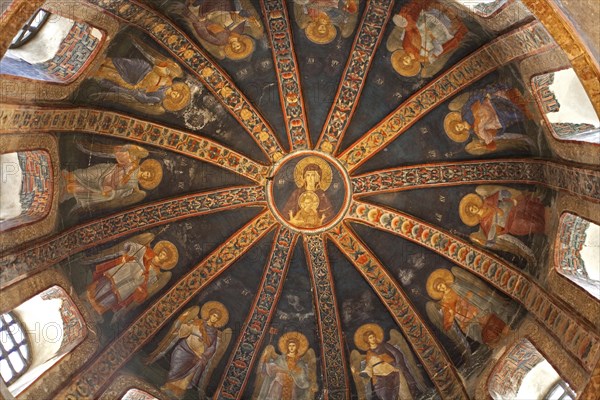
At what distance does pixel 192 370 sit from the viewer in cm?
1795

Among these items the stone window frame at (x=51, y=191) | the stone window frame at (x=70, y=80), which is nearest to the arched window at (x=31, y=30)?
the stone window frame at (x=70, y=80)

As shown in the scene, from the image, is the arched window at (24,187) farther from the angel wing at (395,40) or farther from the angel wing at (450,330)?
the angel wing at (450,330)

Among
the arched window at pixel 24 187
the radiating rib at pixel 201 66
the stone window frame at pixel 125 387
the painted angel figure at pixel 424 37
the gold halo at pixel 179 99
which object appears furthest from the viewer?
the gold halo at pixel 179 99

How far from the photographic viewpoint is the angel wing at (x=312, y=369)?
18297 mm

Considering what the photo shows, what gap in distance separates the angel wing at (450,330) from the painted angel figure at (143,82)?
21.0 ft

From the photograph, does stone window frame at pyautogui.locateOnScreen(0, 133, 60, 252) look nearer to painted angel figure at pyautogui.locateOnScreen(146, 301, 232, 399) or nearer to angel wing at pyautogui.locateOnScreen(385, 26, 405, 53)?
painted angel figure at pyautogui.locateOnScreen(146, 301, 232, 399)

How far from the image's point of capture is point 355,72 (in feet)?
58.0

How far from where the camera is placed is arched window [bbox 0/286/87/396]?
15.0 m

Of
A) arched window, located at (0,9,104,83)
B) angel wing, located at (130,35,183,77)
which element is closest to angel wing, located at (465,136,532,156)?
angel wing, located at (130,35,183,77)

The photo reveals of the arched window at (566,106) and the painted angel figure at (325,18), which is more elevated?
the painted angel figure at (325,18)

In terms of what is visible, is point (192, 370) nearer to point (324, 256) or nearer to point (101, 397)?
point (101, 397)

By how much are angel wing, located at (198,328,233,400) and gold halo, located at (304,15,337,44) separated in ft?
20.3

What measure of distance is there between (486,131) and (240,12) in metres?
5.19

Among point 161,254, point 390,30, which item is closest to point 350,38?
point 390,30
